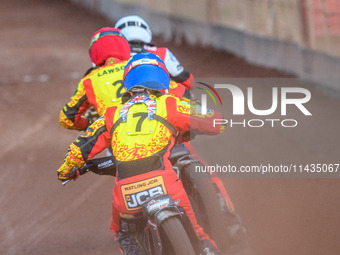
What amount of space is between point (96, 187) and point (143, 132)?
15.5 feet

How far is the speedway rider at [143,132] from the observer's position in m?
5.44

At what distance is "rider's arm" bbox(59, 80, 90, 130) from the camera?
7.21 m

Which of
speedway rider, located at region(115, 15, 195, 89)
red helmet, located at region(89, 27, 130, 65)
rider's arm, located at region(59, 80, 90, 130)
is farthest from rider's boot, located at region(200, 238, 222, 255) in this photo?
speedway rider, located at region(115, 15, 195, 89)

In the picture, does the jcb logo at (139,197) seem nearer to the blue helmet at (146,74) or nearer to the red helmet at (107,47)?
the blue helmet at (146,74)

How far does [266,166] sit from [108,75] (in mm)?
3929

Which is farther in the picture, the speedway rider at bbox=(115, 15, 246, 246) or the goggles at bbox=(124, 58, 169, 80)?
the speedway rider at bbox=(115, 15, 246, 246)

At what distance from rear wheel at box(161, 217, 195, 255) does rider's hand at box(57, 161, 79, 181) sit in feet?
4.15

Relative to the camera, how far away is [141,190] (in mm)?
5344

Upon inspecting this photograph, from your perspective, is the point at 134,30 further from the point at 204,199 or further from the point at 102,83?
the point at 204,199

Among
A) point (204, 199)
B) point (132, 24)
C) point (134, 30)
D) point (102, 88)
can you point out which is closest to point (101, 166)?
point (204, 199)

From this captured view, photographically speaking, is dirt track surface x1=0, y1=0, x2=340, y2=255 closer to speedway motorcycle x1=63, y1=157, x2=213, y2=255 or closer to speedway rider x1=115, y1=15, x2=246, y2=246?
speedway rider x1=115, y1=15, x2=246, y2=246

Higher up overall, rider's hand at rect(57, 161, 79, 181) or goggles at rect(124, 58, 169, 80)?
goggles at rect(124, 58, 169, 80)

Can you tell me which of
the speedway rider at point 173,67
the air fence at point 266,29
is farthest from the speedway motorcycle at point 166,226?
the air fence at point 266,29

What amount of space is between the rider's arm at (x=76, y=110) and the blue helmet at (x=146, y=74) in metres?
1.41
